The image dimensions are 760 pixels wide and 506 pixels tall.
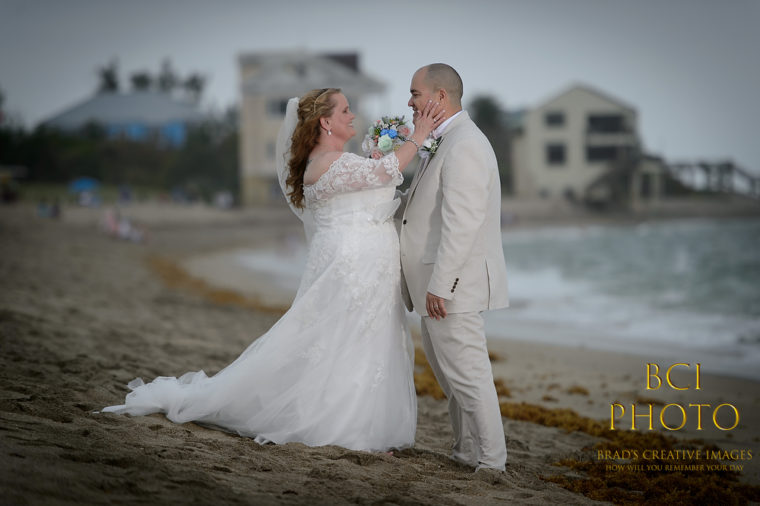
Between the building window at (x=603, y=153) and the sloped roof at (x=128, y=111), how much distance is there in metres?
28.9

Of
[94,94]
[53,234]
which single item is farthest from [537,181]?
[53,234]

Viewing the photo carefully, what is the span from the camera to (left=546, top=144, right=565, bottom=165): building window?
2169 inches

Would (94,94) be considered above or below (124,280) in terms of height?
above

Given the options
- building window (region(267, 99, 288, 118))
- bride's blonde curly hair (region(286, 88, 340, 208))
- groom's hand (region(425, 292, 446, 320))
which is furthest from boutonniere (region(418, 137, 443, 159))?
building window (region(267, 99, 288, 118))

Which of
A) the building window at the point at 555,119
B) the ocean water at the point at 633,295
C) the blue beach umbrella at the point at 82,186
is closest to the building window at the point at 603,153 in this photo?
the building window at the point at 555,119

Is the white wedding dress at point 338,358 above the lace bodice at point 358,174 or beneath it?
beneath

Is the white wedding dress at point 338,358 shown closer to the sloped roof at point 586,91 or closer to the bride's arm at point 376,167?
the bride's arm at point 376,167

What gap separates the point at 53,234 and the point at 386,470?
20984mm

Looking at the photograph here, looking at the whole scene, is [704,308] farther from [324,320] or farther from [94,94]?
[94,94]

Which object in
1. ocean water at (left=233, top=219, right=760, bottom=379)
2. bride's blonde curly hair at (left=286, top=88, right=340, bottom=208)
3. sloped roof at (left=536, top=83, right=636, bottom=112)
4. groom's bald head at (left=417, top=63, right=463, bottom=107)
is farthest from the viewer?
sloped roof at (left=536, top=83, right=636, bottom=112)

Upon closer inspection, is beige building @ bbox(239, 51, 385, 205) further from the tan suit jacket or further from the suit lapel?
the tan suit jacket

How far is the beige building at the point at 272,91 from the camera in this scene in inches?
1575

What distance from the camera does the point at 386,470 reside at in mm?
3650

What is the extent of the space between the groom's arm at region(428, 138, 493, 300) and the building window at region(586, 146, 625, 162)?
54406 millimetres
